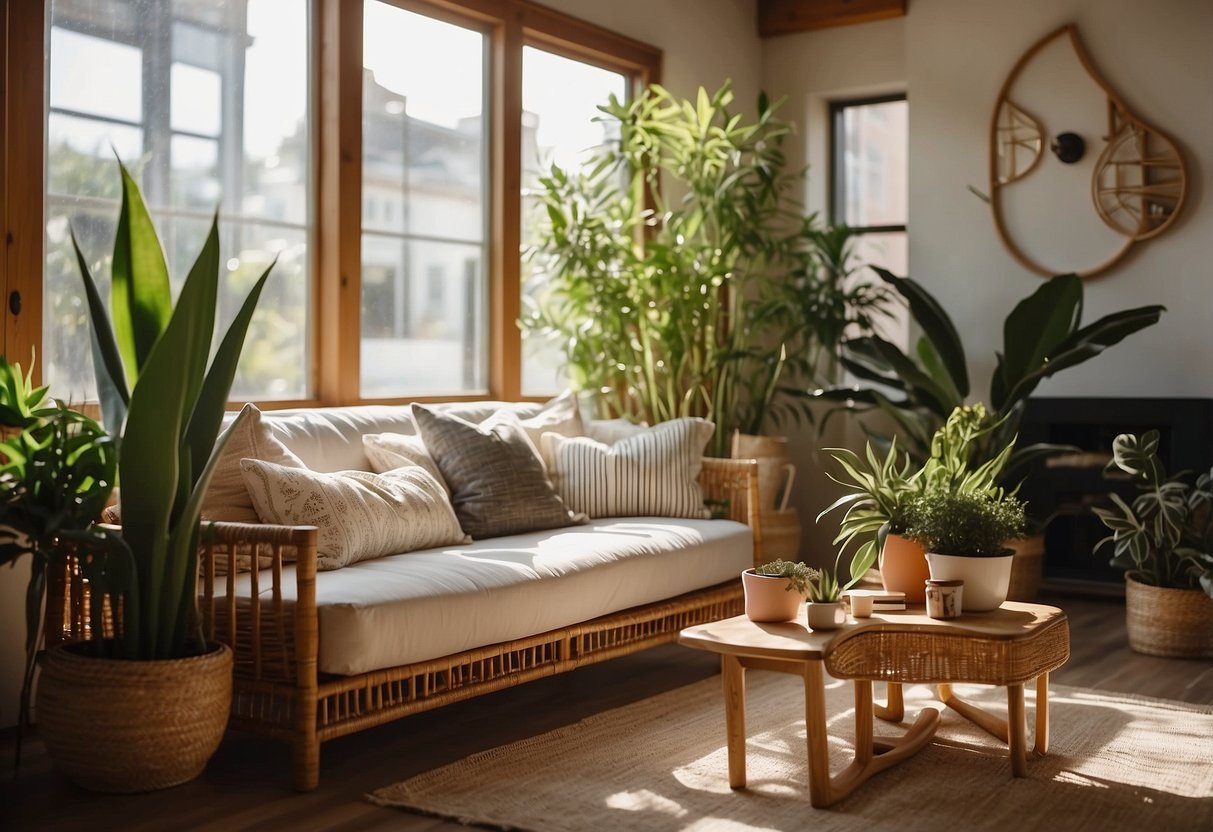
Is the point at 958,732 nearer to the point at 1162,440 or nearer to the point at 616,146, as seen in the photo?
the point at 1162,440

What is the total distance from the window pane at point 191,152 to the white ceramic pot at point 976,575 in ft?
6.81

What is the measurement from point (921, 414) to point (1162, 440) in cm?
98

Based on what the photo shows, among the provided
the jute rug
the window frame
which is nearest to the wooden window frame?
the window frame

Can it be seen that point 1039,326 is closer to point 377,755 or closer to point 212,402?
point 377,755

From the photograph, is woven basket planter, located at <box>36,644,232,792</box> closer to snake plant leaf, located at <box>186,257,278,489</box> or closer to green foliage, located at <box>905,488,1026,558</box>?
snake plant leaf, located at <box>186,257,278,489</box>

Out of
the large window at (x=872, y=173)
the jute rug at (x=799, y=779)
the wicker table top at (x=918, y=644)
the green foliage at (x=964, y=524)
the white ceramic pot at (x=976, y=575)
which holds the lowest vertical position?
the jute rug at (x=799, y=779)

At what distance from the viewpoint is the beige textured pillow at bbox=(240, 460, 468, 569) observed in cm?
314

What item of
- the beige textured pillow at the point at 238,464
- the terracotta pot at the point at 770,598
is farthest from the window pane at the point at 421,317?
the terracotta pot at the point at 770,598

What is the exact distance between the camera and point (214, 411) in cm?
290

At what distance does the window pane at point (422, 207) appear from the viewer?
175 inches

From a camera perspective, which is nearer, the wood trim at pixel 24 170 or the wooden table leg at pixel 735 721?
the wooden table leg at pixel 735 721

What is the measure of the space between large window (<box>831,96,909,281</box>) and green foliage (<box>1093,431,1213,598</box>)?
2.09m

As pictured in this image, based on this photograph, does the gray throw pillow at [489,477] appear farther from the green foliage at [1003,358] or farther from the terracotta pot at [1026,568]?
the terracotta pot at [1026,568]

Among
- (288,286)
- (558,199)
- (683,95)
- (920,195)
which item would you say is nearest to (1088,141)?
(920,195)
